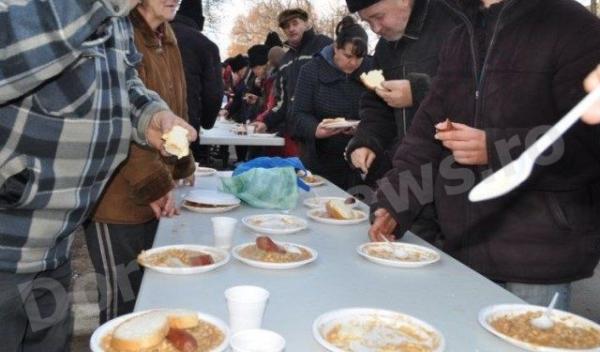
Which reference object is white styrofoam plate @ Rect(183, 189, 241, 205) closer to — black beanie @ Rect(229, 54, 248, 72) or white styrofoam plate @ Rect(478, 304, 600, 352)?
white styrofoam plate @ Rect(478, 304, 600, 352)

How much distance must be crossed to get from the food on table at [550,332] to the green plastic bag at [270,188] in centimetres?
147

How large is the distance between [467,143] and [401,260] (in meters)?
0.46

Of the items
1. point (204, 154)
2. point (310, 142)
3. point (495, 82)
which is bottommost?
point (204, 154)

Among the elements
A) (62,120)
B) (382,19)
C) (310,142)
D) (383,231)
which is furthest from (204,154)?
(62,120)

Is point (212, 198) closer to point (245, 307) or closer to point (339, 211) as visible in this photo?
point (339, 211)

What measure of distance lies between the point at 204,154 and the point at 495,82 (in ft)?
18.6

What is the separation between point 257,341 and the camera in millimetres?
1063

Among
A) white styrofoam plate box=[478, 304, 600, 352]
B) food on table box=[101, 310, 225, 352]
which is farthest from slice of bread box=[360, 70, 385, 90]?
food on table box=[101, 310, 225, 352]

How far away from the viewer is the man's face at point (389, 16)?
Result: 258 cm

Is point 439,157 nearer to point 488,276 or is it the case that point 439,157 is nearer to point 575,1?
point 488,276

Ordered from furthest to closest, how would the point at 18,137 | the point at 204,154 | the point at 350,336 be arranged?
the point at 204,154
the point at 18,137
the point at 350,336

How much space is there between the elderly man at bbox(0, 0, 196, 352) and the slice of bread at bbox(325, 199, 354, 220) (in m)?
1.00

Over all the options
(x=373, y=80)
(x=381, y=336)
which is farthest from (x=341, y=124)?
(x=381, y=336)

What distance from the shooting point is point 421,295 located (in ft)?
5.17
